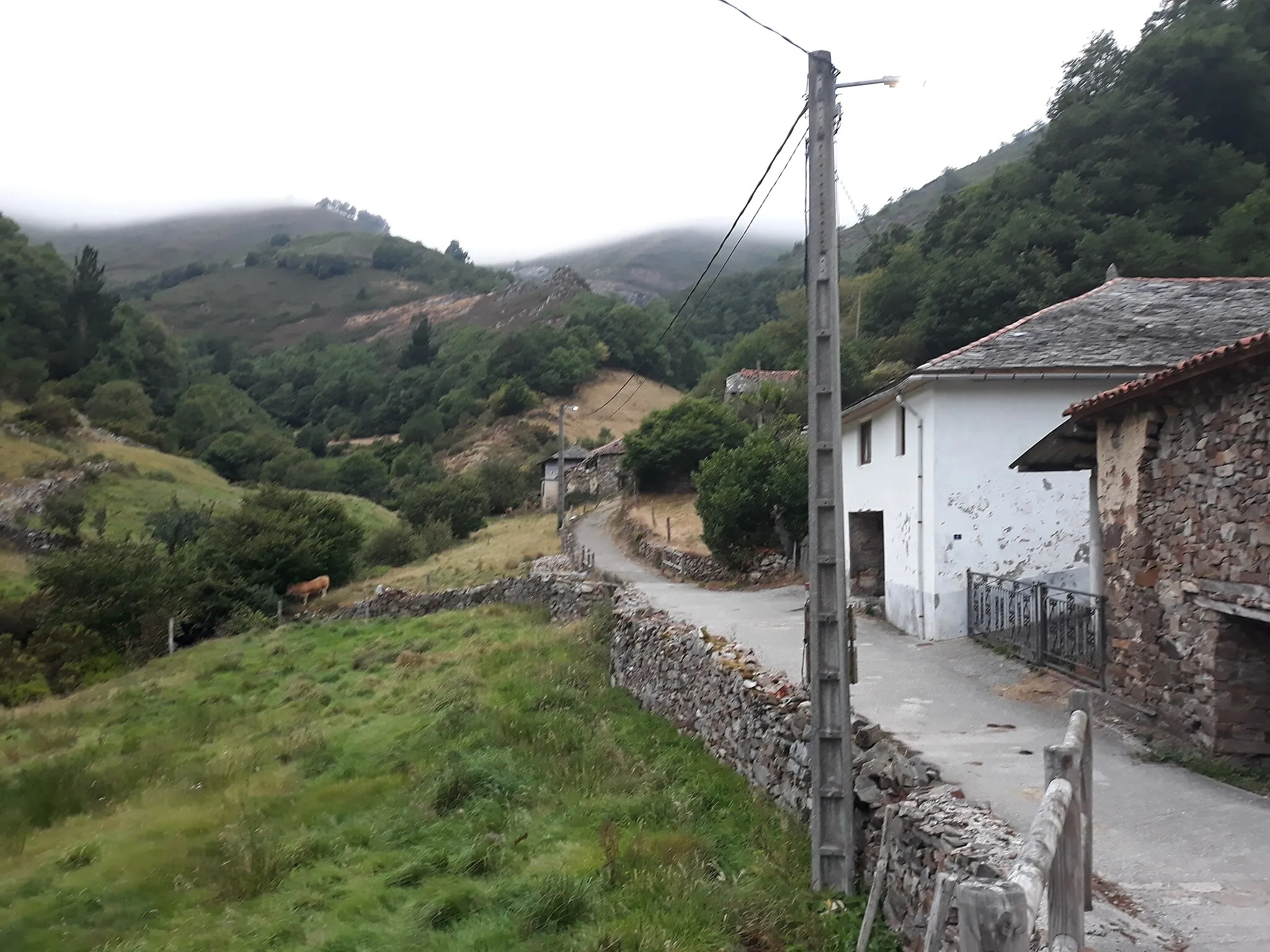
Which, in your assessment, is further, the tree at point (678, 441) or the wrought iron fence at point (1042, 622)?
the tree at point (678, 441)

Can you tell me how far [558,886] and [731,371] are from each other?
57672 millimetres

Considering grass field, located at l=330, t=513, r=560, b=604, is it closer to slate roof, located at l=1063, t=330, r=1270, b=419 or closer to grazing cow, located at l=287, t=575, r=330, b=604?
grazing cow, located at l=287, t=575, r=330, b=604

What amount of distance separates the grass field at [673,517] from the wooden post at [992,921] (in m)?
28.8

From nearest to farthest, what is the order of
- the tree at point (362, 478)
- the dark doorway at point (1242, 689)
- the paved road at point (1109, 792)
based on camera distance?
1. the paved road at point (1109, 792)
2. the dark doorway at point (1242, 689)
3. the tree at point (362, 478)

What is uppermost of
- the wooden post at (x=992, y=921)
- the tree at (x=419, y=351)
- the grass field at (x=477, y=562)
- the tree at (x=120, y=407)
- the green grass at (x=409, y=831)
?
the tree at (x=419, y=351)

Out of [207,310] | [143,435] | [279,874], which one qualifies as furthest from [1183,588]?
[207,310]

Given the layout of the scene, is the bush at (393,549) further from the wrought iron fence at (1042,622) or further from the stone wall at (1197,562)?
the stone wall at (1197,562)

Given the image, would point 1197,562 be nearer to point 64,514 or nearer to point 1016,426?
point 1016,426

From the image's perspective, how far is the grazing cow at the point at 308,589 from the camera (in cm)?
3312

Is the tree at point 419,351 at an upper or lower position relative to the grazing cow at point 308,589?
upper

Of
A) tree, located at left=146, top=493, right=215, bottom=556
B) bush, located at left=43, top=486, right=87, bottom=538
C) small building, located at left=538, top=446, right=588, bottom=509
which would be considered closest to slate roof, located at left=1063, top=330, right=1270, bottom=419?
tree, located at left=146, top=493, right=215, bottom=556

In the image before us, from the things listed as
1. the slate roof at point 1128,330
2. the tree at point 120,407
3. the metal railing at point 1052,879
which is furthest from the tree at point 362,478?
the metal railing at point 1052,879

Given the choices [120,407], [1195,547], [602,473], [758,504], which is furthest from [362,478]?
[1195,547]

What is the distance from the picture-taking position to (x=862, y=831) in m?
7.76
